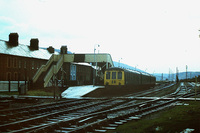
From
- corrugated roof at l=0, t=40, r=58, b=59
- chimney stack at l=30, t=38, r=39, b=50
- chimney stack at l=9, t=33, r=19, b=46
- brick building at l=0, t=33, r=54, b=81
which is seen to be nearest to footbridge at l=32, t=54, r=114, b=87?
brick building at l=0, t=33, r=54, b=81

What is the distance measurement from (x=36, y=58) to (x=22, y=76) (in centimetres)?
500

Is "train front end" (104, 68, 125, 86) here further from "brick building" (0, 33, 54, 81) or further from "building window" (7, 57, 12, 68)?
"building window" (7, 57, 12, 68)

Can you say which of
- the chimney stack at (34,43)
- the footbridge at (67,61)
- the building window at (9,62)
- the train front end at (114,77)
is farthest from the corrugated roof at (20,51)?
the train front end at (114,77)

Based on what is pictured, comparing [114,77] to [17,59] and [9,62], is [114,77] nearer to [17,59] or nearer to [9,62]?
[9,62]

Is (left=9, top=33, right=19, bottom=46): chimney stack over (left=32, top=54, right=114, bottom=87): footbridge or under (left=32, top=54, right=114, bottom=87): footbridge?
over

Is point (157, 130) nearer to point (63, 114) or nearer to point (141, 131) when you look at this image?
point (141, 131)

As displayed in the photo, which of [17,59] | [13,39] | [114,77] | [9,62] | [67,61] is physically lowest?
[114,77]

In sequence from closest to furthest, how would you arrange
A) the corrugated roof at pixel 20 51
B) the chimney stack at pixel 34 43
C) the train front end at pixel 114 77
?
the train front end at pixel 114 77 < the corrugated roof at pixel 20 51 < the chimney stack at pixel 34 43

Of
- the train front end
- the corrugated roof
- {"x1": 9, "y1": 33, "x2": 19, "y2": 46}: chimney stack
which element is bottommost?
the train front end

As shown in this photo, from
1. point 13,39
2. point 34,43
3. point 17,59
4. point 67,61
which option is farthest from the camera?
point 34,43

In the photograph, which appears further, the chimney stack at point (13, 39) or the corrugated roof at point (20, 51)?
the chimney stack at point (13, 39)

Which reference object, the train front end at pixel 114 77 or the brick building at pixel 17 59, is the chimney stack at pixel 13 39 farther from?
the train front end at pixel 114 77

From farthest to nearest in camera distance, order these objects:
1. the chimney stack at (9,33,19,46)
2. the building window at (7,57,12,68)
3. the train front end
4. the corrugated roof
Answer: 1. the chimney stack at (9,33,19,46)
2. the corrugated roof
3. the building window at (7,57,12,68)
4. the train front end

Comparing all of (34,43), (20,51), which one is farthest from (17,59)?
(34,43)
